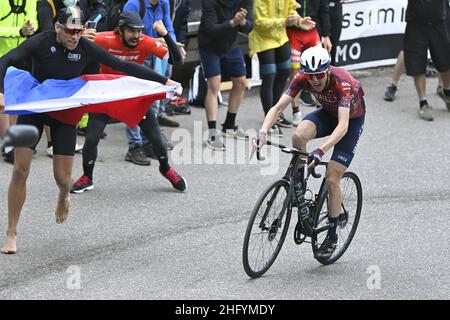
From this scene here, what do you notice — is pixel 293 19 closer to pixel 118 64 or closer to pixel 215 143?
pixel 215 143

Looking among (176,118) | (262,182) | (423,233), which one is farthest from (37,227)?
(176,118)

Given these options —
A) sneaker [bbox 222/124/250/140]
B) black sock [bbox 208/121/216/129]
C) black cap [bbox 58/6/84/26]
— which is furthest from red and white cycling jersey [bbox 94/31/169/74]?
sneaker [bbox 222/124/250/140]

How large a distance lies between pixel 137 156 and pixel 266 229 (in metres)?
3.53

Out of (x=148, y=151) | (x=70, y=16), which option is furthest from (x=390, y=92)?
(x=70, y=16)

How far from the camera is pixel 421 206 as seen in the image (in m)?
10.0

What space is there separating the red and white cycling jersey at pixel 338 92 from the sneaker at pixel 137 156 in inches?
131

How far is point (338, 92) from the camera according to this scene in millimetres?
7820

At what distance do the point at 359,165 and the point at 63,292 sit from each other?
4984mm

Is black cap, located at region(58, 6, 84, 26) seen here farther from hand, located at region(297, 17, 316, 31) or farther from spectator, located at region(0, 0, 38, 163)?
hand, located at region(297, 17, 316, 31)

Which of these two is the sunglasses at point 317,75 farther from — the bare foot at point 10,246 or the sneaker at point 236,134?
the sneaker at point 236,134

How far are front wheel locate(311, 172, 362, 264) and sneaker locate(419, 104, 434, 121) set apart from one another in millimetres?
5120

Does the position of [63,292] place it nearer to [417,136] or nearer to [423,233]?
[423,233]

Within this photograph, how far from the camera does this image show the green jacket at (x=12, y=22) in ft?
33.8

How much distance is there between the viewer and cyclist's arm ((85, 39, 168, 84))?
8.37m
